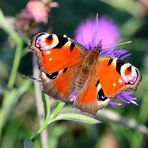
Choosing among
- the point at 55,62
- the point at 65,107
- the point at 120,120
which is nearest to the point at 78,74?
the point at 55,62

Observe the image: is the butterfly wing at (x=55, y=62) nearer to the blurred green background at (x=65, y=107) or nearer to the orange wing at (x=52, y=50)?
the orange wing at (x=52, y=50)

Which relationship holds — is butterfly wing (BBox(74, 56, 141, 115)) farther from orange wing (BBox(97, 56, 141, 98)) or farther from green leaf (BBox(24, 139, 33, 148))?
green leaf (BBox(24, 139, 33, 148))

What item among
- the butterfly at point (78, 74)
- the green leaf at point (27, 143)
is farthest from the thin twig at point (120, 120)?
the green leaf at point (27, 143)

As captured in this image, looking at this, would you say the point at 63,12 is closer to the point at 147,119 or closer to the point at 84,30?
the point at 84,30

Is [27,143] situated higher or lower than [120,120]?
higher

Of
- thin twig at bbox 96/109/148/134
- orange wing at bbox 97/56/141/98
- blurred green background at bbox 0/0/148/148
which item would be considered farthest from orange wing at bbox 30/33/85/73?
thin twig at bbox 96/109/148/134

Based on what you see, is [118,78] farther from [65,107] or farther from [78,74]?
[65,107]

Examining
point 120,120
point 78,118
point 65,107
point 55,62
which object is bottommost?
point 120,120

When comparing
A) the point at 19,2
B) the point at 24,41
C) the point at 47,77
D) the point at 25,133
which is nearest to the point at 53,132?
the point at 25,133
